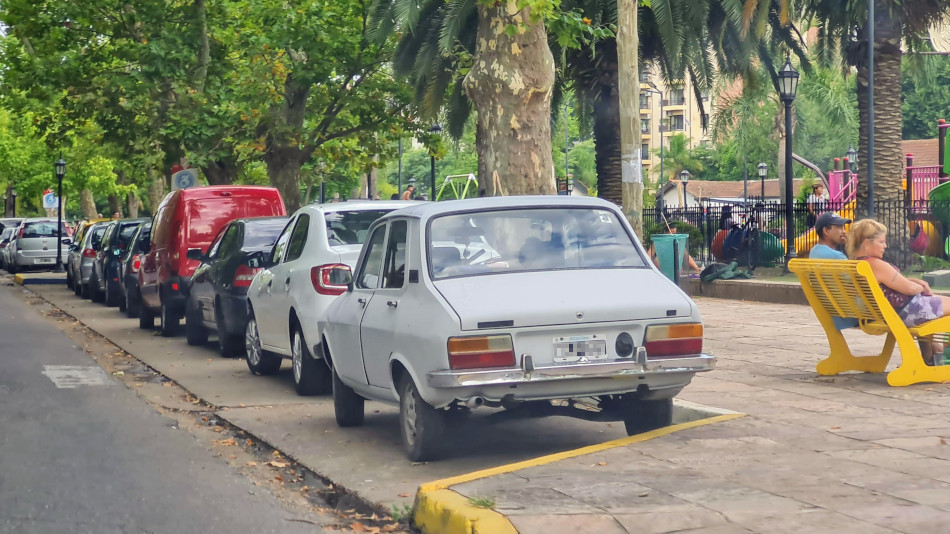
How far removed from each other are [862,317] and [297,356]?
475 centimetres

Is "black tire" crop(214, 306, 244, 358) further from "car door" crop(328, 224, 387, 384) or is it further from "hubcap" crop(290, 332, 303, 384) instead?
"car door" crop(328, 224, 387, 384)

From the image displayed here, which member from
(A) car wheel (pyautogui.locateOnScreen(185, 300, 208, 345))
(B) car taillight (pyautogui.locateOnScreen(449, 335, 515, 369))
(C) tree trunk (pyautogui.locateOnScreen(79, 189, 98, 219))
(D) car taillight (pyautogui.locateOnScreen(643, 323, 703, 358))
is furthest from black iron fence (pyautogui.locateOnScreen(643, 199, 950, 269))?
(C) tree trunk (pyautogui.locateOnScreen(79, 189, 98, 219))

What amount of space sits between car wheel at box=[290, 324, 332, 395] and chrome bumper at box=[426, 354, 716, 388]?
13.7 ft

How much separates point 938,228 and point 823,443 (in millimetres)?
16185

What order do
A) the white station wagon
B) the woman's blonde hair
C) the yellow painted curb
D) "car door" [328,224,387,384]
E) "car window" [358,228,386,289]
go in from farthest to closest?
the woman's blonde hair < "car window" [358,228,386,289] < "car door" [328,224,387,384] < the white station wagon < the yellow painted curb

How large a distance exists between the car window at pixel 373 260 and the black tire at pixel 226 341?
19.3 ft

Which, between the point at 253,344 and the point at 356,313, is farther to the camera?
the point at 253,344

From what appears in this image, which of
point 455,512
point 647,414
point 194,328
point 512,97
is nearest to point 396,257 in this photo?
point 647,414

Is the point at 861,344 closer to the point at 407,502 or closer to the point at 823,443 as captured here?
the point at 823,443

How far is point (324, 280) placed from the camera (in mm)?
11141

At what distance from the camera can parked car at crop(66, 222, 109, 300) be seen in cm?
2808

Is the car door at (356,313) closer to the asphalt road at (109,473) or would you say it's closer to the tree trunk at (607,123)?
the asphalt road at (109,473)

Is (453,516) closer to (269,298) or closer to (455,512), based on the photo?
(455,512)

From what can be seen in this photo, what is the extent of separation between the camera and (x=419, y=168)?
12300 cm
